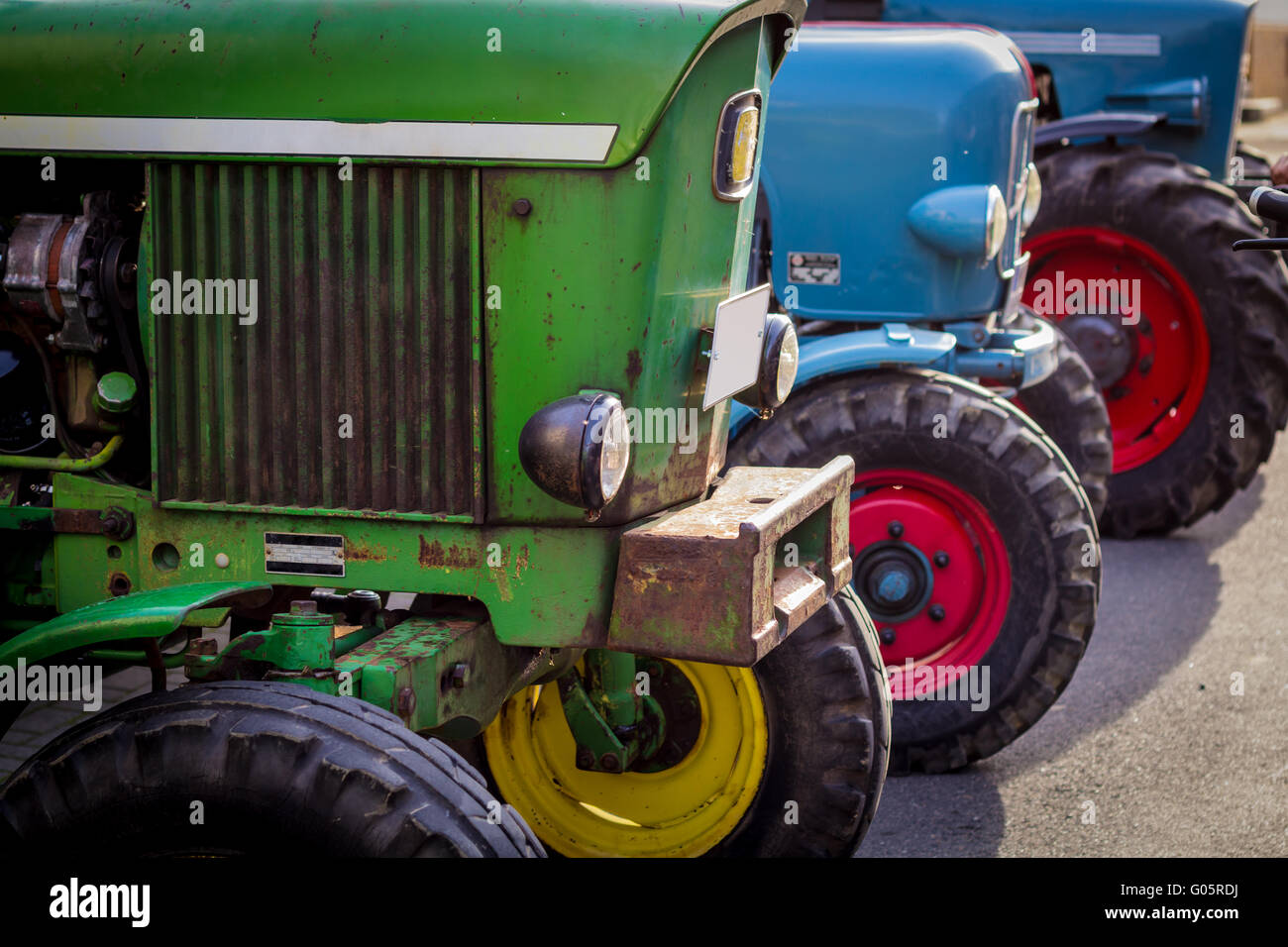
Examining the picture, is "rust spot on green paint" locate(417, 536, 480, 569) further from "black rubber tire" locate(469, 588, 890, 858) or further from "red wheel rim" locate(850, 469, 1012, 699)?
"red wheel rim" locate(850, 469, 1012, 699)

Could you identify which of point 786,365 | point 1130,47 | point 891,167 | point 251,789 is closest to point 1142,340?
point 1130,47

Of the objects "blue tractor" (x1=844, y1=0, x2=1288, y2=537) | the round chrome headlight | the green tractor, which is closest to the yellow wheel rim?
the green tractor

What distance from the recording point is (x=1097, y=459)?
584cm

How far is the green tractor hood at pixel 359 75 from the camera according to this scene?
2.82 meters

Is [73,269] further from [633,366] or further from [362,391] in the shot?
[633,366]

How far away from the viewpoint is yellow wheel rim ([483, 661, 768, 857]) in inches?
145

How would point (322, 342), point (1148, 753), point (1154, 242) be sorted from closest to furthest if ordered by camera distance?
point (322, 342), point (1148, 753), point (1154, 242)

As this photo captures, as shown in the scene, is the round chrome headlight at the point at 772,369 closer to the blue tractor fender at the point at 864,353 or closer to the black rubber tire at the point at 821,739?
the black rubber tire at the point at 821,739

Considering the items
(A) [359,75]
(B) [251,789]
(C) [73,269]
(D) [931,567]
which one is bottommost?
(D) [931,567]

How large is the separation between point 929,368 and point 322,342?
2.60m

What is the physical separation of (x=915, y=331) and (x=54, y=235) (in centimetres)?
273

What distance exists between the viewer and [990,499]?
4777mm
